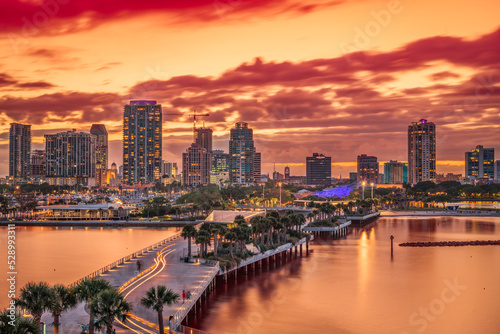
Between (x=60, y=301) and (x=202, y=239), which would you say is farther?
(x=202, y=239)

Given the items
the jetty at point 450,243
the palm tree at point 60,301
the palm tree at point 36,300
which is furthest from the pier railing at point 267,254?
the palm tree at point 36,300

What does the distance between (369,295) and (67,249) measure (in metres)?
44.3

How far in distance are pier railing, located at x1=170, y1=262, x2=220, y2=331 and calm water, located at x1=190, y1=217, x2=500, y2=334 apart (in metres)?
1.62

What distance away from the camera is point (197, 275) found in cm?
4231

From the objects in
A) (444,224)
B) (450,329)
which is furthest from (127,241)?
(444,224)

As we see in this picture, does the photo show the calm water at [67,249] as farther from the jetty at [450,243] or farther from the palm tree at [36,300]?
the jetty at [450,243]

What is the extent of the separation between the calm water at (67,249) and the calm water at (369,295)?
18613mm

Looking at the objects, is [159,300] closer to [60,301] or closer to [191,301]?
[60,301]

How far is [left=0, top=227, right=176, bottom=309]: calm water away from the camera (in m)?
53.2

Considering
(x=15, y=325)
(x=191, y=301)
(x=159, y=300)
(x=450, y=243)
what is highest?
(x=15, y=325)

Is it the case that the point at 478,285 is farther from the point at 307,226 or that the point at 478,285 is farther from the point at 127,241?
the point at 127,241

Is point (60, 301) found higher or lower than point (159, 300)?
higher

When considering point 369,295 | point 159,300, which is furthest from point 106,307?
point 369,295

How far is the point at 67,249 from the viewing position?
70.9 meters
